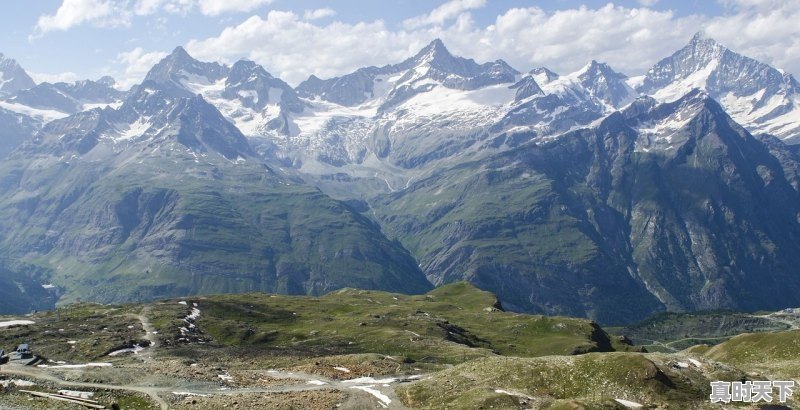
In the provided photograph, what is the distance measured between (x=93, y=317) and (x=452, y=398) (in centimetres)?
14038

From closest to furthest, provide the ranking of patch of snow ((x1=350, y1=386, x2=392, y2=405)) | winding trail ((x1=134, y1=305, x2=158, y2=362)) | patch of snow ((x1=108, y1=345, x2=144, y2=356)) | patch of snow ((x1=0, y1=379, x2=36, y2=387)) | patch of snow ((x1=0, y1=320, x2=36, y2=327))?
patch of snow ((x1=350, y1=386, x2=392, y2=405)), patch of snow ((x1=0, y1=379, x2=36, y2=387)), winding trail ((x1=134, y1=305, x2=158, y2=362)), patch of snow ((x1=108, y1=345, x2=144, y2=356)), patch of snow ((x1=0, y1=320, x2=36, y2=327))

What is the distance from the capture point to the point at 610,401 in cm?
7981

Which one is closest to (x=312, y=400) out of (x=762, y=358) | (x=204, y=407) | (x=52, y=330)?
(x=204, y=407)

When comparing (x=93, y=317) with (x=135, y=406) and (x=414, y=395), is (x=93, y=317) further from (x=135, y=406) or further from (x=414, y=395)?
(x=414, y=395)

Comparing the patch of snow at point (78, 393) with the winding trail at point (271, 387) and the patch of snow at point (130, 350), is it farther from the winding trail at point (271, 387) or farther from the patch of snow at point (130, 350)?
the patch of snow at point (130, 350)

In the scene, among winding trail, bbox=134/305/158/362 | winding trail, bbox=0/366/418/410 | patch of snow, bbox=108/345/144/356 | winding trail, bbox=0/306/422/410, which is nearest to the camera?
winding trail, bbox=0/366/418/410

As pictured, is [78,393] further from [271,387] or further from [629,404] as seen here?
[629,404]

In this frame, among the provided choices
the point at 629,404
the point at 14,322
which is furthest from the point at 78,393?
the point at 14,322

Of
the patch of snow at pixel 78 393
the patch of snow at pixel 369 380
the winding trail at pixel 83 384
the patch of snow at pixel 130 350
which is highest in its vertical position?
the patch of snow at pixel 78 393

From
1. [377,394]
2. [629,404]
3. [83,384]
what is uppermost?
[83,384]

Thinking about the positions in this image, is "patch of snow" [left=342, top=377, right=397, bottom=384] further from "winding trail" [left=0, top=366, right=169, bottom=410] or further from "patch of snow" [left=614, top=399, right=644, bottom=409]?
"patch of snow" [left=614, top=399, right=644, bottom=409]

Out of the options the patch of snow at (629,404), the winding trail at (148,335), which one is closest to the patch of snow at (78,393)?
the winding trail at (148,335)

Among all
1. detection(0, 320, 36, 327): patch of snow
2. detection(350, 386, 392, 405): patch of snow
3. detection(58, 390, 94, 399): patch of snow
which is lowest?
detection(0, 320, 36, 327): patch of snow

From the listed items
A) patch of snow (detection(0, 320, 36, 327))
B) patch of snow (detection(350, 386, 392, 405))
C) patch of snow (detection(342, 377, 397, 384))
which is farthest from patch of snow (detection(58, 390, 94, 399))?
patch of snow (detection(0, 320, 36, 327))
